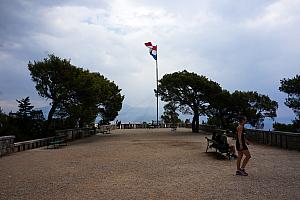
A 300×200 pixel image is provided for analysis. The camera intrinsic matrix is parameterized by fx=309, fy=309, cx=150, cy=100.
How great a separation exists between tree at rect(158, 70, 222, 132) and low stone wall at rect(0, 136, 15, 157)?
19.4 m

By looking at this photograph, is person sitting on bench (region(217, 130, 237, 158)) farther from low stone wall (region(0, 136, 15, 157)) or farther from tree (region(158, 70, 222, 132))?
tree (region(158, 70, 222, 132))

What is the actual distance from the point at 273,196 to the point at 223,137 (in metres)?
6.84

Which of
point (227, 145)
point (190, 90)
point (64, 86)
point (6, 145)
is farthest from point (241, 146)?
point (190, 90)

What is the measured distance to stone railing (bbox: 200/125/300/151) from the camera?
577 inches

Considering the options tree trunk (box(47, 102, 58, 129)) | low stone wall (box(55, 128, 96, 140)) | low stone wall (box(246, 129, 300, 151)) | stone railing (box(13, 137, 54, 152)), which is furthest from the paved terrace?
tree trunk (box(47, 102, 58, 129))

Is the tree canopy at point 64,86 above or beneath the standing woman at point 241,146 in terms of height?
above

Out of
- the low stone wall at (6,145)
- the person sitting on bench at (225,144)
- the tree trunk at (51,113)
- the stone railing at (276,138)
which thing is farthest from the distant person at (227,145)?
the tree trunk at (51,113)

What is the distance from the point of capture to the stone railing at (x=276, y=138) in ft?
48.1

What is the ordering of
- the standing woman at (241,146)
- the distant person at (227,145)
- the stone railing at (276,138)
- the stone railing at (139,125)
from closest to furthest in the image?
the standing woman at (241,146) → the distant person at (227,145) → the stone railing at (276,138) → the stone railing at (139,125)

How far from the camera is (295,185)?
7109mm

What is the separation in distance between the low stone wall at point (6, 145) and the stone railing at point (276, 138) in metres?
10.5

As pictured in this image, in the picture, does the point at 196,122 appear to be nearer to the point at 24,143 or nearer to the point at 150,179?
the point at 24,143

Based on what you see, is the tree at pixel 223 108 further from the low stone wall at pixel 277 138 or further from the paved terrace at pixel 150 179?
the paved terrace at pixel 150 179

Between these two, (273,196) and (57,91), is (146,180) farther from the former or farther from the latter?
(57,91)
